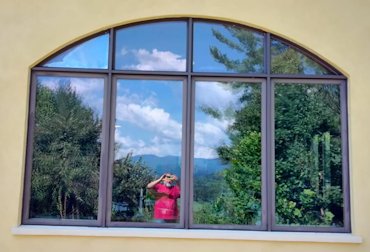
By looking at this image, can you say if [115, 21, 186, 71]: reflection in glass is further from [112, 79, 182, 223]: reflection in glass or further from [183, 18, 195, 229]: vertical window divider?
[112, 79, 182, 223]: reflection in glass

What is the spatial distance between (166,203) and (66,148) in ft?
4.69

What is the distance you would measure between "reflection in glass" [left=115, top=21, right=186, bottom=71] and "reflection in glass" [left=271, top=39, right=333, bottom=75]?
1.17 metres

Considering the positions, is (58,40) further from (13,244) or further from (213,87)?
(13,244)

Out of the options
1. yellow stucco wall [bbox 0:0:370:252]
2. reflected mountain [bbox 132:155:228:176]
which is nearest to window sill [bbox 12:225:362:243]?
yellow stucco wall [bbox 0:0:370:252]

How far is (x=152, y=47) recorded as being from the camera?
509cm

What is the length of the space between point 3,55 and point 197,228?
3217mm

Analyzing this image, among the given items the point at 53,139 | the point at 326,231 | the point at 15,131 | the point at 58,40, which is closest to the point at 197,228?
the point at 326,231

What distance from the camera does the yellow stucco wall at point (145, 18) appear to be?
4.67m

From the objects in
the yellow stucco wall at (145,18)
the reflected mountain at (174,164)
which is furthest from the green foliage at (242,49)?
the reflected mountain at (174,164)

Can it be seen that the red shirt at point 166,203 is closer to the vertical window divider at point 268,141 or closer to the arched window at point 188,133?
the arched window at point 188,133

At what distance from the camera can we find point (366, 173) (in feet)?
15.5

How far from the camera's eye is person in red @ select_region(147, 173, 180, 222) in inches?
192

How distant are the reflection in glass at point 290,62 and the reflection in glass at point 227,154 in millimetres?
389

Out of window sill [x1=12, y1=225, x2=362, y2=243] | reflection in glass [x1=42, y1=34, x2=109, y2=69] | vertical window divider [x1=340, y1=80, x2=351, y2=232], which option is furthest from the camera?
reflection in glass [x1=42, y1=34, x2=109, y2=69]
